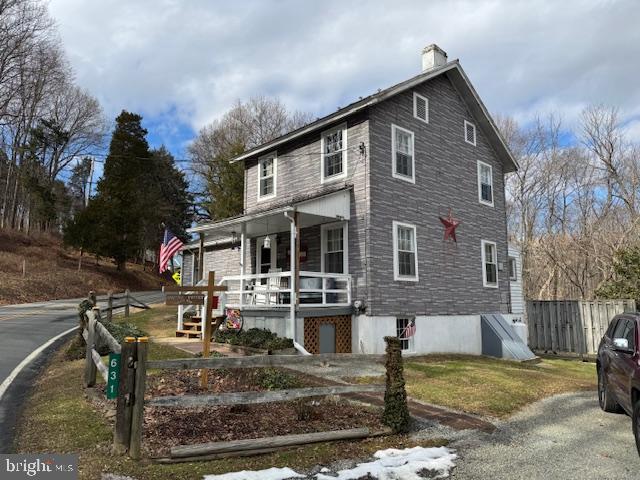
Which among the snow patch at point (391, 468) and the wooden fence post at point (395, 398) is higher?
the wooden fence post at point (395, 398)

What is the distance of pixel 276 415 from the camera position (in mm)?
6449

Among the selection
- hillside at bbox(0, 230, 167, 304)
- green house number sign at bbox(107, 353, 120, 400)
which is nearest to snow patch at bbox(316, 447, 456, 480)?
green house number sign at bbox(107, 353, 120, 400)

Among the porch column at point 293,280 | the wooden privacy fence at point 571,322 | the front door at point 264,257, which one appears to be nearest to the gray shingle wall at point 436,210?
the wooden privacy fence at point 571,322

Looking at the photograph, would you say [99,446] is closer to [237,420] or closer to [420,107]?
[237,420]

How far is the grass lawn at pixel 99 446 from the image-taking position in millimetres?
4516

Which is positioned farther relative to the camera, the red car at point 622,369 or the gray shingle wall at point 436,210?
the gray shingle wall at point 436,210

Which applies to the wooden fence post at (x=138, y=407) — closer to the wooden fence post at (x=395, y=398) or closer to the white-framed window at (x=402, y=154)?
the wooden fence post at (x=395, y=398)

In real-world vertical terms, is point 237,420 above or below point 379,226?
below

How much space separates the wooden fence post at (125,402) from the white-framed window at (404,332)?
33.8 ft

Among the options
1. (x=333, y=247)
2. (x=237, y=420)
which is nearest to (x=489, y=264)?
(x=333, y=247)

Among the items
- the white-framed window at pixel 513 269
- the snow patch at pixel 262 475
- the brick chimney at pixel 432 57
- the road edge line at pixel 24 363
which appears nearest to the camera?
the snow patch at pixel 262 475

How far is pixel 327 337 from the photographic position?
13055 mm

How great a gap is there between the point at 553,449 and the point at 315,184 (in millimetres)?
10920

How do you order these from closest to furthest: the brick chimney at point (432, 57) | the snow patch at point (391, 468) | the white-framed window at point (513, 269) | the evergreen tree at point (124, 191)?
the snow patch at point (391, 468)
the brick chimney at point (432, 57)
the white-framed window at point (513, 269)
the evergreen tree at point (124, 191)
